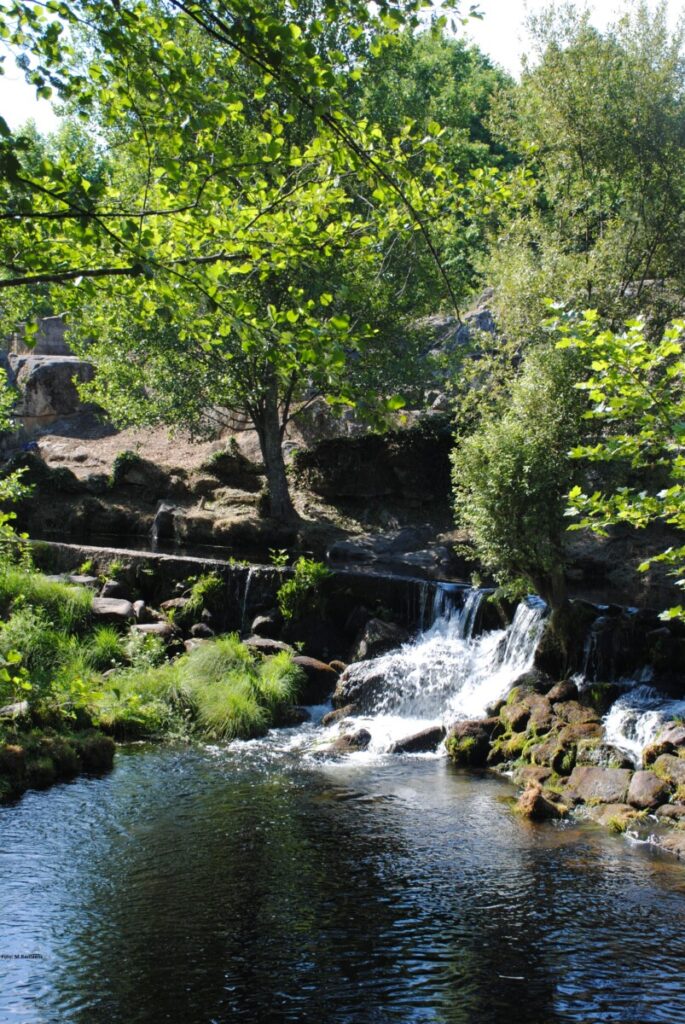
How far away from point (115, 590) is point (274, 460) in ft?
21.3

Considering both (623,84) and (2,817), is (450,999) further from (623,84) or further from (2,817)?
(623,84)

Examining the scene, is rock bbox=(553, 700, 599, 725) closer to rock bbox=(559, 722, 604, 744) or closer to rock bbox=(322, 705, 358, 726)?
rock bbox=(559, 722, 604, 744)

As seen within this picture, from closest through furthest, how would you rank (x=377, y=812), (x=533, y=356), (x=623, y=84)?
(x=377, y=812) → (x=533, y=356) → (x=623, y=84)

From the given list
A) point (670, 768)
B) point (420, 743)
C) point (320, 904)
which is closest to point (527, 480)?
point (420, 743)

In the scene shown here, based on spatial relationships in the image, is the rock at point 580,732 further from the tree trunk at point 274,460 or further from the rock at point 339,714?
the tree trunk at point 274,460

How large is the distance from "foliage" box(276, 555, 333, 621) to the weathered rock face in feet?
54.1

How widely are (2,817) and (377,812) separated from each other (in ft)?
13.2

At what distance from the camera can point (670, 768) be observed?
11.5 meters

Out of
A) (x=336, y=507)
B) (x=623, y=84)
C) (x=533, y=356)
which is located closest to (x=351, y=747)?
(x=533, y=356)

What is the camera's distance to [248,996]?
662 centimetres

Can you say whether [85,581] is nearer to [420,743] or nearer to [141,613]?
[141,613]

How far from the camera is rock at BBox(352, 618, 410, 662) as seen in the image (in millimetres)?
17453

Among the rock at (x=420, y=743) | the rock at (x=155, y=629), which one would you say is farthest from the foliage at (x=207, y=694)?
the rock at (x=420, y=743)

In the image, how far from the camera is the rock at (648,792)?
1109 cm
